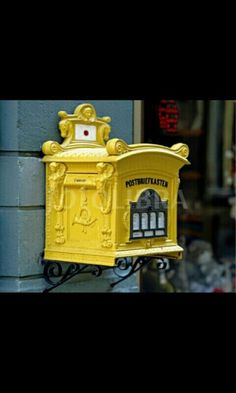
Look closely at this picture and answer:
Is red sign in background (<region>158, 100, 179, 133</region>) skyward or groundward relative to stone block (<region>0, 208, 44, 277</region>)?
skyward

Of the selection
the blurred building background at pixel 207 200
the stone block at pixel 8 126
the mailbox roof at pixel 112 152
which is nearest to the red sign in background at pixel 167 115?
the mailbox roof at pixel 112 152

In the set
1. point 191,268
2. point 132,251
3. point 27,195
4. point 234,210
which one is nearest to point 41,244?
point 27,195

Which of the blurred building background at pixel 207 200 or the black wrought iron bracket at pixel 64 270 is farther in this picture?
the blurred building background at pixel 207 200

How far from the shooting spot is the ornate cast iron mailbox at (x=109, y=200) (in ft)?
15.0

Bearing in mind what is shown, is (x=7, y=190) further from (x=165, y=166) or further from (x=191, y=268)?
(x=191, y=268)

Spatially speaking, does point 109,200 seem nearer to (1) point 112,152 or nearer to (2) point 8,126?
(1) point 112,152

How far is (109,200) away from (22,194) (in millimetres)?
611

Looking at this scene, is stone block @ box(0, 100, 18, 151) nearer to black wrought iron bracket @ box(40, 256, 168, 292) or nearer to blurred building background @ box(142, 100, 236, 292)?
black wrought iron bracket @ box(40, 256, 168, 292)

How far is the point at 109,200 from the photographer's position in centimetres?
459

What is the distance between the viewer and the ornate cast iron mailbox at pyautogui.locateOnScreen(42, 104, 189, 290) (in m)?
4.57

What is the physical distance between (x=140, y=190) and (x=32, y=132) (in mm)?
777

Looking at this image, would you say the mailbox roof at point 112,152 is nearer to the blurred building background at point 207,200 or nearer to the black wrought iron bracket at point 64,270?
the black wrought iron bracket at point 64,270

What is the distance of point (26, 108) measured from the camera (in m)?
4.91

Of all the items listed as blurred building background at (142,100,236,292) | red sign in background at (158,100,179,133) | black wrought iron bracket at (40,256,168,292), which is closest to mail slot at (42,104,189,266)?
black wrought iron bracket at (40,256,168,292)
